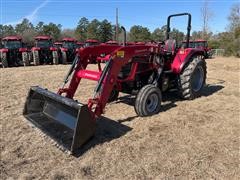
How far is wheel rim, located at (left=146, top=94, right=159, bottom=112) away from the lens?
5.74 m

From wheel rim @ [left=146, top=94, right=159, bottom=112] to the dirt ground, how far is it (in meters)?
0.18

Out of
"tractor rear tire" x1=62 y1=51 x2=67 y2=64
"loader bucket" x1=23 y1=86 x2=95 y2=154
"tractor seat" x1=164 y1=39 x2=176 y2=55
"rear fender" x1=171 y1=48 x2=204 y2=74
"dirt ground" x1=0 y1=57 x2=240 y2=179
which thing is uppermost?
"tractor seat" x1=164 y1=39 x2=176 y2=55

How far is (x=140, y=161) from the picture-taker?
392 centimetres

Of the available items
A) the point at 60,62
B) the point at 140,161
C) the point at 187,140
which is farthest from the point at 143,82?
the point at 60,62

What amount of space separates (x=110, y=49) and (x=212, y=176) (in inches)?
125

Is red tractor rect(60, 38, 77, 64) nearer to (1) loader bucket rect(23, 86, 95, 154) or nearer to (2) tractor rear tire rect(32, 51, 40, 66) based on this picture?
(2) tractor rear tire rect(32, 51, 40, 66)

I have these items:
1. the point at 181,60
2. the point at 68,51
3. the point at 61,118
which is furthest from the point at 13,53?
the point at 61,118

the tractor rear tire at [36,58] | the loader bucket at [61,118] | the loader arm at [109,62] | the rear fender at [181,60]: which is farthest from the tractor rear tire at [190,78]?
the tractor rear tire at [36,58]

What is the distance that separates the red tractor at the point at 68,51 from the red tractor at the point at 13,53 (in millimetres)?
2500

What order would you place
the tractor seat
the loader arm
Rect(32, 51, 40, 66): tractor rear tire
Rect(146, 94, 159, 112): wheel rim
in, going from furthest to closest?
Rect(32, 51, 40, 66): tractor rear tire, the tractor seat, Rect(146, 94, 159, 112): wheel rim, the loader arm

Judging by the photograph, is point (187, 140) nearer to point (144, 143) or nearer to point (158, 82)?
point (144, 143)

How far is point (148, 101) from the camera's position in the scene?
5742 mm

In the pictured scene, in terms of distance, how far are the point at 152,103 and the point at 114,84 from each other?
1.08m

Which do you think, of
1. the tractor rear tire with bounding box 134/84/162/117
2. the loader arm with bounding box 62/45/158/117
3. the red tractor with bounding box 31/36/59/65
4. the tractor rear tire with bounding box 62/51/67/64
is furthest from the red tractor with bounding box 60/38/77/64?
the tractor rear tire with bounding box 134/84/162/117
